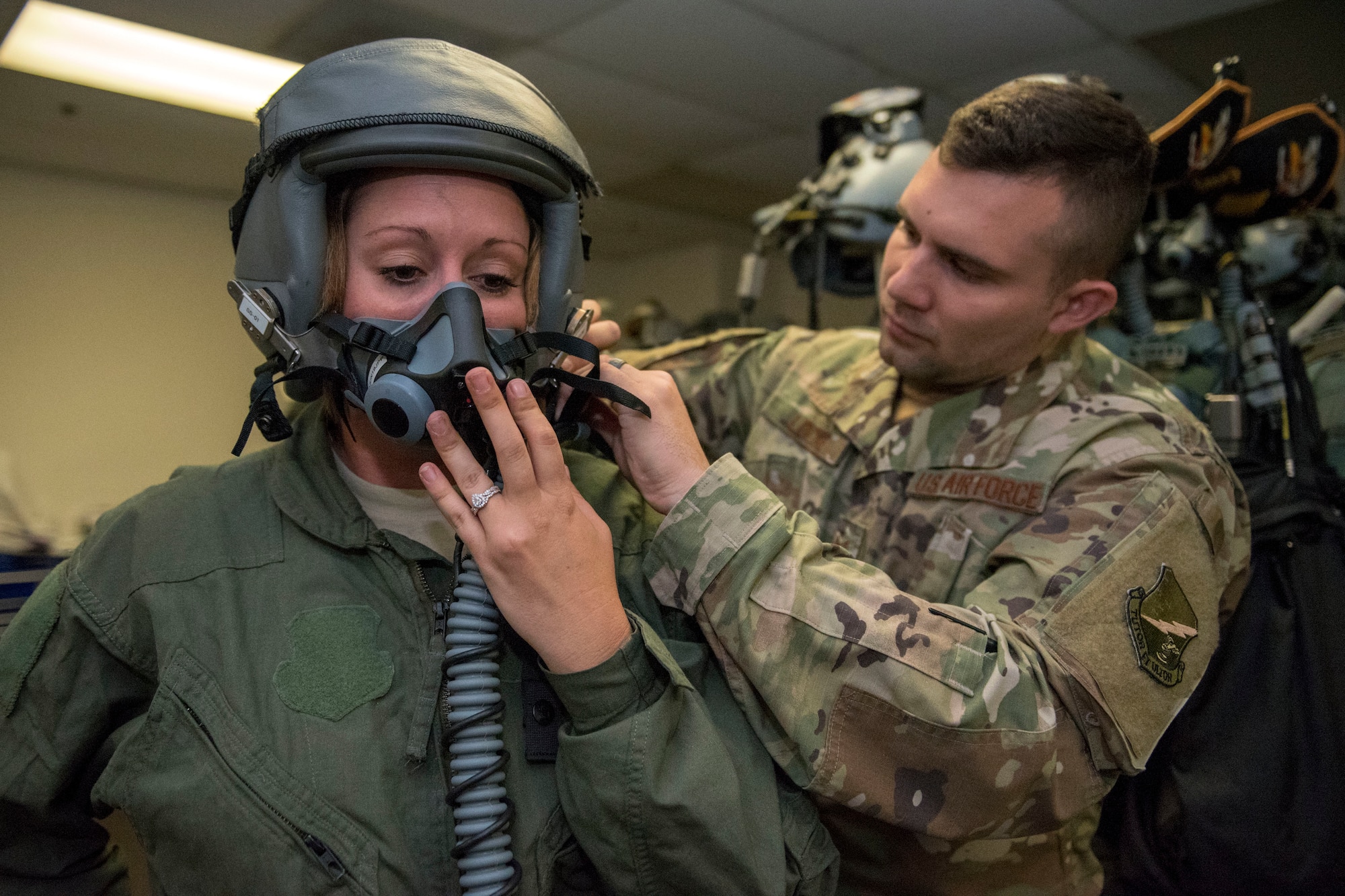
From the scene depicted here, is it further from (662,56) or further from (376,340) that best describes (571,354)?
(662,56)

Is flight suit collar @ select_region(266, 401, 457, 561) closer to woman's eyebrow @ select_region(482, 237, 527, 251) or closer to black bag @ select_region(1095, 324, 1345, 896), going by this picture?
woman's eyebrow @ select_region(482, 237, 527, 251)

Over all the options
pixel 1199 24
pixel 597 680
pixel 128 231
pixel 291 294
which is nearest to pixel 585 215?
pixel 291 294

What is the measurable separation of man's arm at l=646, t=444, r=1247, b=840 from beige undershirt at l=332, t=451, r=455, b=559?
314mm

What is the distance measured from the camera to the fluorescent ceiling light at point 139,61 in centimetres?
298

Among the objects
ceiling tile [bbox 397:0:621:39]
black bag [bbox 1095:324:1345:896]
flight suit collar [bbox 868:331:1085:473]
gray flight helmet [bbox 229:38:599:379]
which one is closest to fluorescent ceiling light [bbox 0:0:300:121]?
ceiling tile [bbox 397:0:621:39]

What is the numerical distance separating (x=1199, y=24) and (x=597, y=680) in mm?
3442

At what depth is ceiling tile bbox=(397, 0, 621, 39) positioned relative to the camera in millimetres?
3125

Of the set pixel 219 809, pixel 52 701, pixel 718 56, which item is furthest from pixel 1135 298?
pixel 52 701

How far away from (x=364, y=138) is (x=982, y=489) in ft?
3.92

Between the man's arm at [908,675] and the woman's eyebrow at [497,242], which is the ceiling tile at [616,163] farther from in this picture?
the man's arm at [908,675]

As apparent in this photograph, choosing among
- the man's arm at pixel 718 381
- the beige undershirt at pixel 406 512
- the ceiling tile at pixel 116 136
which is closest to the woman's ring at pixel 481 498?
the beige undershirt at pixel 406 512

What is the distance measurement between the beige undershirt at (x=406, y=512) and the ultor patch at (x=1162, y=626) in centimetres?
104

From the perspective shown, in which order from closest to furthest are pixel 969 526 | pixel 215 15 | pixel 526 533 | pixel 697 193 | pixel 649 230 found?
pixel 526 533
pixel 969 526
pixel 215 15
pixel 697 193
pixel 649 230

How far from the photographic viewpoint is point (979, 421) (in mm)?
1785
